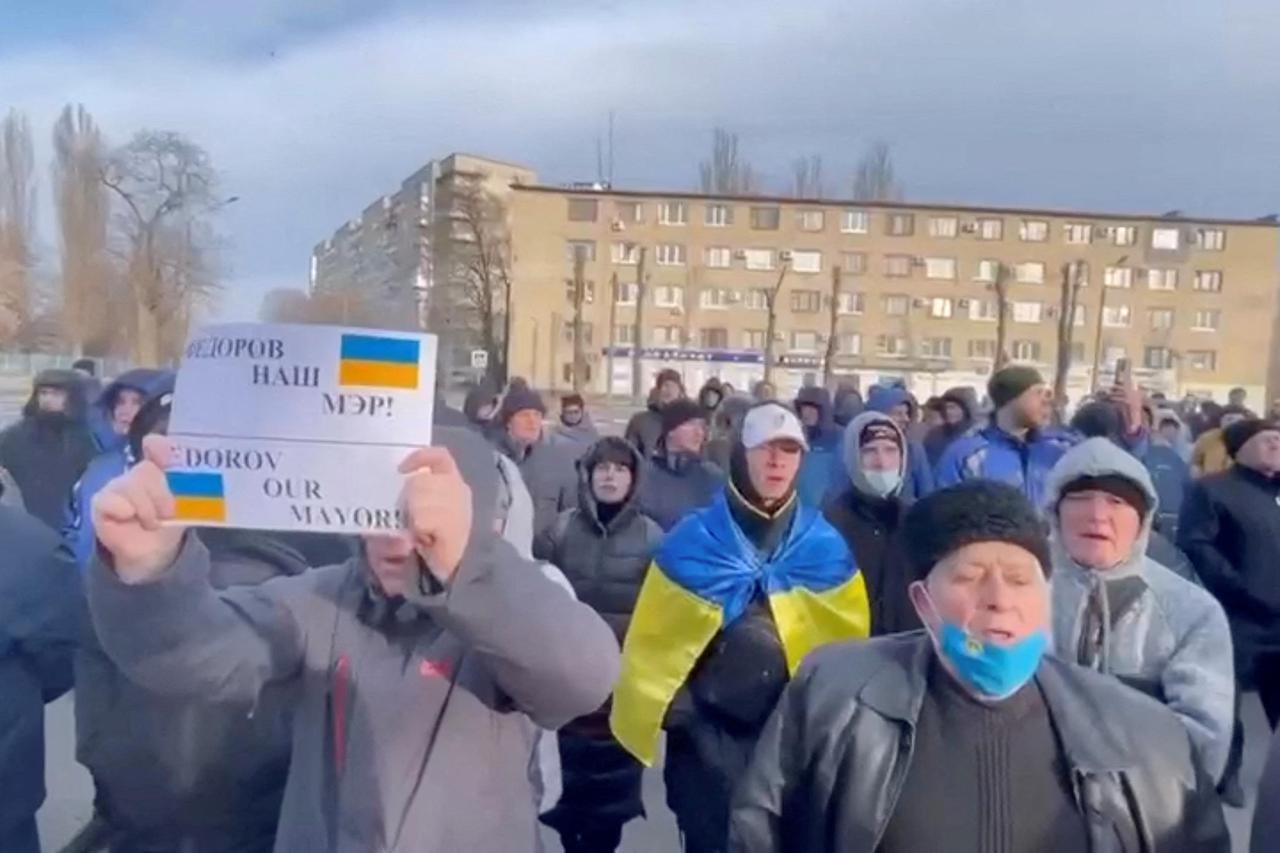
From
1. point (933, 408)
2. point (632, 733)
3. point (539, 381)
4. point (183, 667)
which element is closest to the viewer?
point (183, 667)

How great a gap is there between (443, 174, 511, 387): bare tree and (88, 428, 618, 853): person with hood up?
139 feet

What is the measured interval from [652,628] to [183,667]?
1959 millimetres

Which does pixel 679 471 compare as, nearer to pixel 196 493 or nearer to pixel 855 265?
pixel 196 493

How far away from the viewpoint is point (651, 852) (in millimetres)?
5309

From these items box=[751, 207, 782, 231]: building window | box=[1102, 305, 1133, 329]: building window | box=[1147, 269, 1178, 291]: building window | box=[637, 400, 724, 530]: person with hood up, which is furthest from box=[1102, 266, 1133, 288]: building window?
box=[637, 400, 724, 530]: person with hood up


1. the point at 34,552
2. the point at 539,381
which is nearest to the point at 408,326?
the point at 34,552

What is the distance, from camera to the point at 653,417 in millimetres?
9922

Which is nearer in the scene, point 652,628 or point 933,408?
point 652,628

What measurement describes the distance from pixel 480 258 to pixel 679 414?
1744 inches

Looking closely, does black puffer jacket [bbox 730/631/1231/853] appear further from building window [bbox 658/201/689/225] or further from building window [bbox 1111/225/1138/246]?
building window [bbox 1111/225/1138/246]

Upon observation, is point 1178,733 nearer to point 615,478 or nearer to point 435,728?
point 435,728

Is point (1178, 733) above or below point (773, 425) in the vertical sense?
below

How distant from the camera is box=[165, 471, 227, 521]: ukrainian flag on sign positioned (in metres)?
1.92

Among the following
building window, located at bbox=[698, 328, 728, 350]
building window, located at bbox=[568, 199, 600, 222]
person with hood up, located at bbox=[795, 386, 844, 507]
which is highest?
building window, located at bbox=[568, 199, 600, 222]
